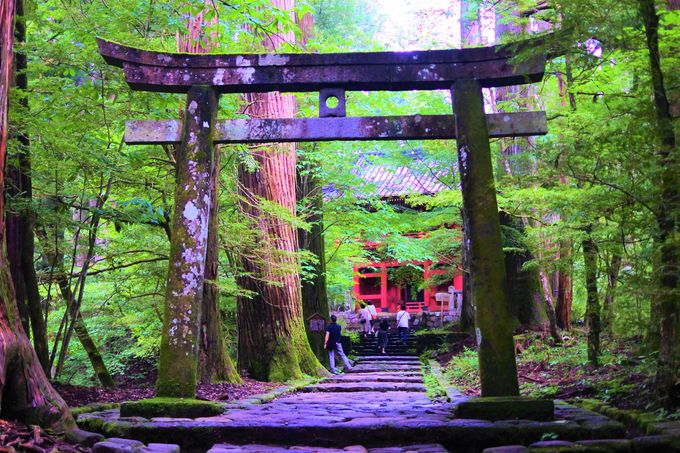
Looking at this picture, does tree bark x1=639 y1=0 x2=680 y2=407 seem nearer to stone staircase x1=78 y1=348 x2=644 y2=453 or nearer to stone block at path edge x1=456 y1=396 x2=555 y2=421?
stone staircase x1=78 y1=348 x2=644 y2=453

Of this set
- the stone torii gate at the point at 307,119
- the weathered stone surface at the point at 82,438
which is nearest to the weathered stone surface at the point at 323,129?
the stone torii gate at the point at 307,119

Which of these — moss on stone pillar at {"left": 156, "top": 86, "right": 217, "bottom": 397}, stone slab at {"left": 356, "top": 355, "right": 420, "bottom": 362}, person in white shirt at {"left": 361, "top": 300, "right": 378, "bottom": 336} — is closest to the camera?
moss on stone pillar at {"left": 156, "top": 86, "right": 217, "bottom": 397}

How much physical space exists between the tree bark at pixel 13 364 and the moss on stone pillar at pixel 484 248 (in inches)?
147

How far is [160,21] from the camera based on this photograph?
25.8 ft

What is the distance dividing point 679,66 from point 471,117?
6.92 feet

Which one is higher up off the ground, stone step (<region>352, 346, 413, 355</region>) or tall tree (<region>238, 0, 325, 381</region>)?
tall tree (<region>238, 0, 325, 381</region>)

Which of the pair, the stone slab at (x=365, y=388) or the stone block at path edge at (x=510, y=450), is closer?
the stone block at path edge at (x=510, y=450)

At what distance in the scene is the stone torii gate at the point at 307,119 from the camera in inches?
244

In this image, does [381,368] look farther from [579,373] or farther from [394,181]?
[394,181]

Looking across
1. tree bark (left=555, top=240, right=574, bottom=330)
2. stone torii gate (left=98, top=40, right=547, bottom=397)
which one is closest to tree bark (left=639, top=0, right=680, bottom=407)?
stone torii gate (left=98, top=40, right=547, bottom=397)

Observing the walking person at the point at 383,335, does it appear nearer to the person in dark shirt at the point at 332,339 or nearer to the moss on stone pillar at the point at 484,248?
the person in dark shirt at the point at 332,339

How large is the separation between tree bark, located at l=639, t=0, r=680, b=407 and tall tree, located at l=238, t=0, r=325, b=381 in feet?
21.7

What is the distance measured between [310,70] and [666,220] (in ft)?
13.1

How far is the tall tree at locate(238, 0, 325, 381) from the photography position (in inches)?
424
